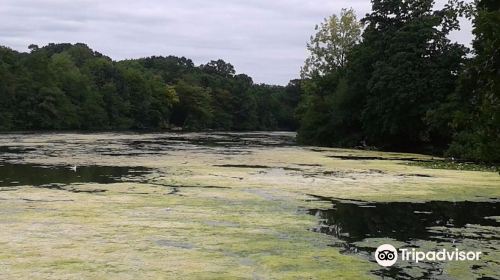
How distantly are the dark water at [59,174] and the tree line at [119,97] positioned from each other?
168 feet

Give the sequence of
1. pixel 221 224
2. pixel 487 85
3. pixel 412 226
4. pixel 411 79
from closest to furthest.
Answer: pixel 221 224
pixel 412 226
pixel 487 85
pixel 411 79

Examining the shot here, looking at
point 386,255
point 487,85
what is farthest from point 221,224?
point 487,85

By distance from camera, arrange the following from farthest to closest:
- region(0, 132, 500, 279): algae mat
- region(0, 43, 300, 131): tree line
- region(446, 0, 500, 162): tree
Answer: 1. region(0, 43, 300, 131): tree line
2. region(446, 0, 500, 162): tree
3. region(0, 132, 500, 279): algae mat

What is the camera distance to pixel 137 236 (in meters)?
9.13

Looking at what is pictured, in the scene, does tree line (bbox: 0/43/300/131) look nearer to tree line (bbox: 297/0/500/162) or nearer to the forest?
the forest

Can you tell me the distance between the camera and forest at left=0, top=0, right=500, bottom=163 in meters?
15.5

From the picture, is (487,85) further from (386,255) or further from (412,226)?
(386,255)

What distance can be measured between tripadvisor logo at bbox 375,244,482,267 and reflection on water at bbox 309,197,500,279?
0.16m

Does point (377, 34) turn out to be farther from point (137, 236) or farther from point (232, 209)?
point (137, 236)

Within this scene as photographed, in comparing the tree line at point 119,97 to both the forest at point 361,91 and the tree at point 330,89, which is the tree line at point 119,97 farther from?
the tree at point 330,89

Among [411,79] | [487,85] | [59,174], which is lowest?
[59,174]

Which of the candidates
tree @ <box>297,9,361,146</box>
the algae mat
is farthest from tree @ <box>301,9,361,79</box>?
the algae mat

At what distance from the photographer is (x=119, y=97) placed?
93.8 meters

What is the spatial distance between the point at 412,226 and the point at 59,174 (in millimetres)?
12412
